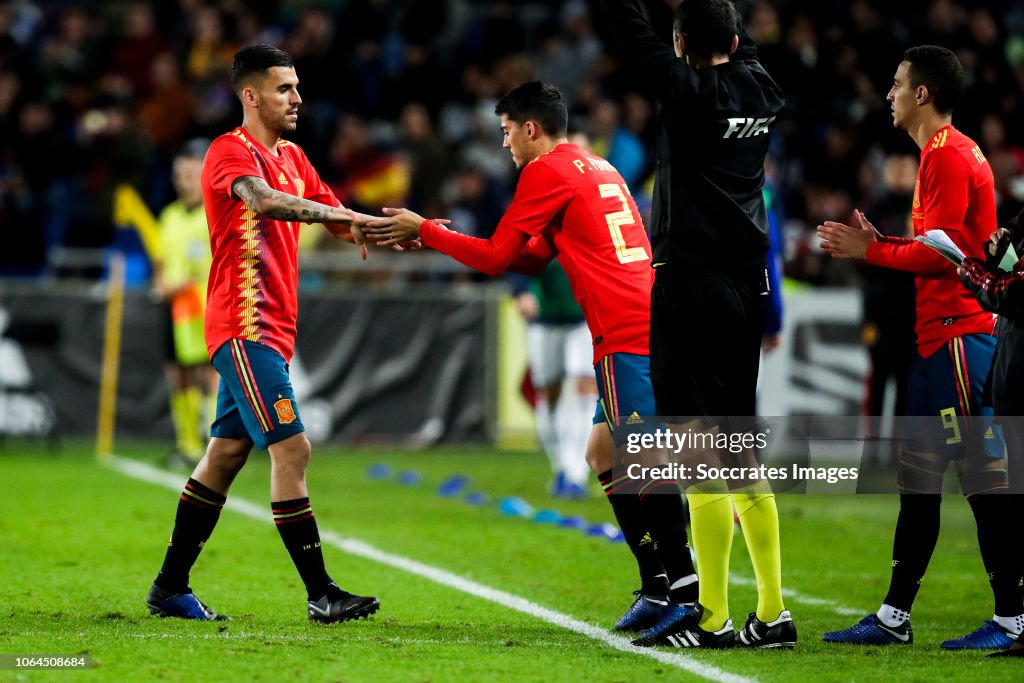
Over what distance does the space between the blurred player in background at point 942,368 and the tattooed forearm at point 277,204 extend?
6.67 feet

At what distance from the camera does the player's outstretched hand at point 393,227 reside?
6.34 metres

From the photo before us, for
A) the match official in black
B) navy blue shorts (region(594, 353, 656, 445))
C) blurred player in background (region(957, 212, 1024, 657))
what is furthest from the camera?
navy blue shorts (region(594, 353, 656, 445))

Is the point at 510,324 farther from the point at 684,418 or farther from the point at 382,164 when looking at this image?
the point at 684,418

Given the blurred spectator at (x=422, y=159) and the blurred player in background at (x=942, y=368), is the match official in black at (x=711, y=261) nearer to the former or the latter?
the blurred player in background at (x=942, y=368)

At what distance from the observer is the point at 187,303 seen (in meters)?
13.6

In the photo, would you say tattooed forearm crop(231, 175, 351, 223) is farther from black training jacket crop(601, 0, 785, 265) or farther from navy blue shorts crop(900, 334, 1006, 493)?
navy blue shorts crop(900, 334, 1006, 493)

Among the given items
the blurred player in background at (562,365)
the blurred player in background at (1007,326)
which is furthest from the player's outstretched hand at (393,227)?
the blurred player in background at (562,365)

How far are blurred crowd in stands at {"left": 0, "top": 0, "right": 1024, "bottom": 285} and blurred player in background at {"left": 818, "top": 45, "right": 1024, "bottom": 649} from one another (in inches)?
282

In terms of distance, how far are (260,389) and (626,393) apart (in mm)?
1528

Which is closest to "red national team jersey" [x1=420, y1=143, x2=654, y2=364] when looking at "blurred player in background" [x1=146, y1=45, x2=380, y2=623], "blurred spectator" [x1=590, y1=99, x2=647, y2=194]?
"blurred player in background" [x1=146, y1=45, x2=380, y2=623]

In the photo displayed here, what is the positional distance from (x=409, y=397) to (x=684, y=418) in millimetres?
10229

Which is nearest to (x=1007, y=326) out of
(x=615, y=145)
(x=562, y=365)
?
(x=562, y=365)

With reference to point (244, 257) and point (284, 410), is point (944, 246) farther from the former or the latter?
point (244, 257)

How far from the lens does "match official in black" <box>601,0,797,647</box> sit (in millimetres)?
5746
